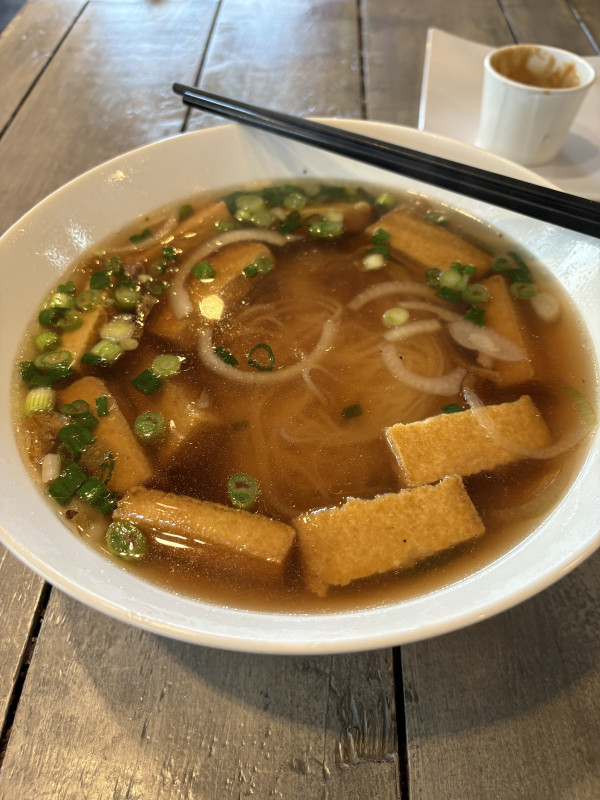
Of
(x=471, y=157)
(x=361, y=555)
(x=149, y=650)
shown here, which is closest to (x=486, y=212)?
(x=471, y=157)

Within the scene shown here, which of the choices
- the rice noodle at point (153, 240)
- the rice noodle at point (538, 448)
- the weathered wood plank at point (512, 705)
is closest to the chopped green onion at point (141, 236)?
the rice noodle at point (153, 240)

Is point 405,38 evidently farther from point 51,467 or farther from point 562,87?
point 51,467

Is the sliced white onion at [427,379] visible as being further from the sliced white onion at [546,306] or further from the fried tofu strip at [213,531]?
the fried tofu strip at [213,531]

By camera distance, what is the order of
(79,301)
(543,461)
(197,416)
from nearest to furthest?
(543,461)
(197,416)
(79,301)

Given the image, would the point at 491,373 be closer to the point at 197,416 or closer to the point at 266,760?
the point at 197,416

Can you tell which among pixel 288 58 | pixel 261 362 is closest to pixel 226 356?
pixel 261 362

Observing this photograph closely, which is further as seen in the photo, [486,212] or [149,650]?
[486,212]

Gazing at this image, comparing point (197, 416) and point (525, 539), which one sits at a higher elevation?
point (197, 416)
